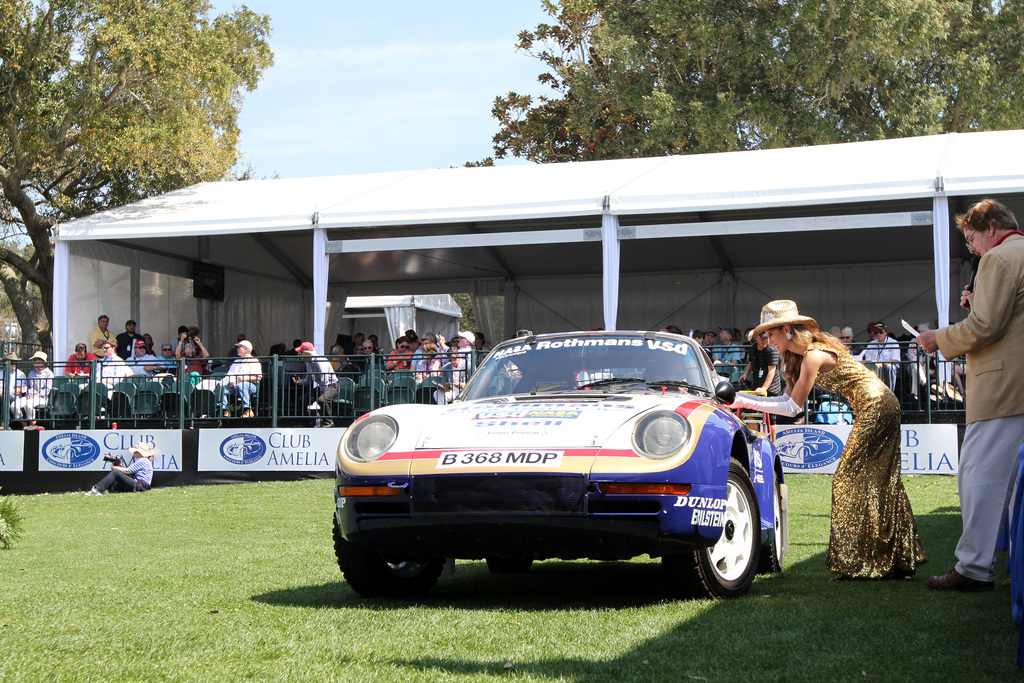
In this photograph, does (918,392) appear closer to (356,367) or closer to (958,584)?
(356,367)

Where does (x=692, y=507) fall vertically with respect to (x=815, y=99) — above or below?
below

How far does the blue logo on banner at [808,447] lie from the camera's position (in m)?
13.9

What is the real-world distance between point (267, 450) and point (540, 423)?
34.7 feet

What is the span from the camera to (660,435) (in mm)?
5188

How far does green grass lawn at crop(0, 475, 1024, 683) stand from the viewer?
3918 millimetres

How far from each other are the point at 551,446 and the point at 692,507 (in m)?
0.74

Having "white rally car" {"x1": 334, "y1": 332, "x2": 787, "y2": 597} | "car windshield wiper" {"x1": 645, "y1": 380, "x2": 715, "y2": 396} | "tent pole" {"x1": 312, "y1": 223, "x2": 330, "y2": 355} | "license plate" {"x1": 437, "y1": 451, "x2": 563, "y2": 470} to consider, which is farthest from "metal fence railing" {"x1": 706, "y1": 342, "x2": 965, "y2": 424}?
"license plate" {"x1": 437, "y1": 451, "x2": 563, "y2": 470}

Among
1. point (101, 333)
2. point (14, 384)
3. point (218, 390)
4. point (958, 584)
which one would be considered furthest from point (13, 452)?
point (958, 584)

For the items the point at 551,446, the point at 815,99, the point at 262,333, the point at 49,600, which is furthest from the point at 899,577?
the point at 815,99

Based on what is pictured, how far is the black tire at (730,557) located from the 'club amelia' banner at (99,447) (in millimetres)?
11550

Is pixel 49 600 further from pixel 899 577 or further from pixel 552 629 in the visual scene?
pixel 899 577

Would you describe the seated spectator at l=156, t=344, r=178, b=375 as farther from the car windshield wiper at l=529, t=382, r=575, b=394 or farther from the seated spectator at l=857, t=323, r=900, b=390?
the car windshield wiper at l=529, t=382, r=575, b=394

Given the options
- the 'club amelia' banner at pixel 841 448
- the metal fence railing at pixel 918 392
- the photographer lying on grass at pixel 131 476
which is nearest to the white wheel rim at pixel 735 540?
the metal fence railing at pixel 918 392

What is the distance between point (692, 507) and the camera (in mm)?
5043
